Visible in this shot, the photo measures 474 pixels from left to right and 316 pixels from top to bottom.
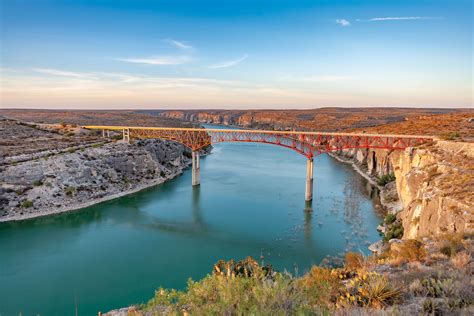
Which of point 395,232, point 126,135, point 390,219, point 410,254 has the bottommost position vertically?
point 390,219

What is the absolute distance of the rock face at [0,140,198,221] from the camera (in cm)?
2403

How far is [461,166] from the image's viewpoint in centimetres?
1520

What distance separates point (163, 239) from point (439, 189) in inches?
597

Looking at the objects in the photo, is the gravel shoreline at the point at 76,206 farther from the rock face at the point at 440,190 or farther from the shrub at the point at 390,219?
the rock face at the point at 440,190

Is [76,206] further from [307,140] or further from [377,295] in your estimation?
[377,295]

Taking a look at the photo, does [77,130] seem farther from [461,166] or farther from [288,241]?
[461,166]

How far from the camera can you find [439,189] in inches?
530

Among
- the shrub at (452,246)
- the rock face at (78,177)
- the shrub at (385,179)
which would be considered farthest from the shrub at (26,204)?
the shrub at (385,179)

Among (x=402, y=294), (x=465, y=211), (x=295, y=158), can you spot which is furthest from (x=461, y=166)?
(x=295, y=158)

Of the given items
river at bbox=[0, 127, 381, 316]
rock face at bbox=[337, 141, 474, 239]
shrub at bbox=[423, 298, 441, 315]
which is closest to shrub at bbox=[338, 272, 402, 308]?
shrub at bbox=[423, 298, 441, 315]

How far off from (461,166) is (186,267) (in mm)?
14151

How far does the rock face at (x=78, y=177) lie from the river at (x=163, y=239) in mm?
1509

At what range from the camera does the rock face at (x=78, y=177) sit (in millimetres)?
24031

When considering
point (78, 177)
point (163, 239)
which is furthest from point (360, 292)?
point (78, 177)
